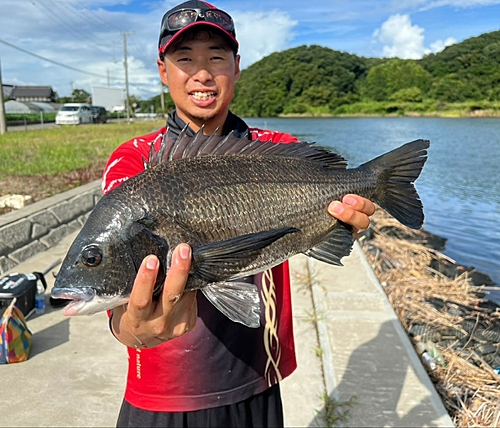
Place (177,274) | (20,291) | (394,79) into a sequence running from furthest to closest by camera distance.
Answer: (394,79), (20,291), (177,274)

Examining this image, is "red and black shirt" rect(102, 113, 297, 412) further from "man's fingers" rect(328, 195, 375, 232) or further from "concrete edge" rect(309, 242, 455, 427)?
"concrete edge" rect(309, 242, 455, 427)

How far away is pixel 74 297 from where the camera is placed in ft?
4.82

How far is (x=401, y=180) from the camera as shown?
221 cm

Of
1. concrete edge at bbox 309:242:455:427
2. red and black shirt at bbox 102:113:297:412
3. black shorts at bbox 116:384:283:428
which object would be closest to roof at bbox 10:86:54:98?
concrete edge at bbox 309:242:455:427

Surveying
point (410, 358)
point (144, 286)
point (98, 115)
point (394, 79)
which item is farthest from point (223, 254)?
point (394, 79)

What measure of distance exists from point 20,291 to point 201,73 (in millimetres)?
3250

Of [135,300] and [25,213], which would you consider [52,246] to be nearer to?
[25,213]

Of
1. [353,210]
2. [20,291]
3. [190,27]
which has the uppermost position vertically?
[190,27]

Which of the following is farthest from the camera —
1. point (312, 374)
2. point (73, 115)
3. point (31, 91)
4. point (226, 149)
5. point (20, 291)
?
point (31, 91)

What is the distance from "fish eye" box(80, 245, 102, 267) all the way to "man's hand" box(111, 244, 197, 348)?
16 centimetres

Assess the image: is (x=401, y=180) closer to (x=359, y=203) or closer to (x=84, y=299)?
(x=359, y=203)

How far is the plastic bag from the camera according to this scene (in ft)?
11.9

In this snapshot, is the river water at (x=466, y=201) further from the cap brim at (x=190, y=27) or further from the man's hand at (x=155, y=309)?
the man's hand at (x=155, y=309)

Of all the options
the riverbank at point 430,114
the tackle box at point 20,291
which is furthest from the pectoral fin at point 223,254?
the riverbank at point 430,114
